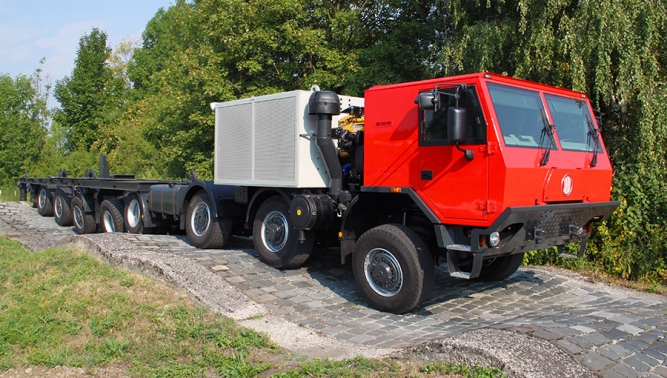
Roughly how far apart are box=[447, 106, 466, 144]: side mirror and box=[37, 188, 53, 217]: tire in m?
16.8

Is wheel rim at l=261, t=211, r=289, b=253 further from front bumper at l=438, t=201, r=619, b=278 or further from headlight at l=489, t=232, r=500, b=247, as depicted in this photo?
headlight at l=489, t=232, r=500, b=247

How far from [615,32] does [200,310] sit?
812cm

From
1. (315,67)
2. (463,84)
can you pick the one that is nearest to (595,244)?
(463,84)

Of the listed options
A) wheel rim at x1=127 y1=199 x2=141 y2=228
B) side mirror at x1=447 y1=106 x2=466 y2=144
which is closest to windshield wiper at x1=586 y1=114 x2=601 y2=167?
side mirror at x1=447 y1=106 x2=466 y2=144

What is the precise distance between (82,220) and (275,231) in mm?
9104

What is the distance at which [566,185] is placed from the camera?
6.81m

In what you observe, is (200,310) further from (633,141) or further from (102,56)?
(102,56)

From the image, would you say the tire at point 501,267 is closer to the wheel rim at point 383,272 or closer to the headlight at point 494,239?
the wheel rim at point 383,272

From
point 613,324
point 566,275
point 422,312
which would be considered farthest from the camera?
point 566,275

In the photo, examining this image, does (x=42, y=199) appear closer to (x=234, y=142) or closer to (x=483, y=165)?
(x=234, y=142)

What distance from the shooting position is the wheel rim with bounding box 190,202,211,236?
1074 cm

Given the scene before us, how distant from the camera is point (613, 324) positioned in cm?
596

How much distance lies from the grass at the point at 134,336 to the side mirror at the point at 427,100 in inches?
111

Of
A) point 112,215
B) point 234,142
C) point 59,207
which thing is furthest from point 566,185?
point 59,207
